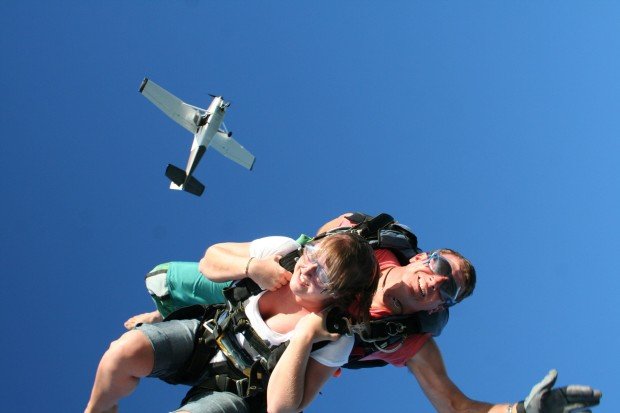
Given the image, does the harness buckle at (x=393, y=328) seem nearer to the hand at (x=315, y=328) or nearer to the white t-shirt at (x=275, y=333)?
the white t-shirt at (x=275, y=333)

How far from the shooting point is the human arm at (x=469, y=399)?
407 cm

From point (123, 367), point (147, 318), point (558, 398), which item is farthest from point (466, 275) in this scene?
point (147, 318)

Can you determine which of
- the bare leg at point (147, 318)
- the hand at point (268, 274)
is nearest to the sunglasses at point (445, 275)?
the hand at point (268, 274)

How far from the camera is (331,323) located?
14.1ft

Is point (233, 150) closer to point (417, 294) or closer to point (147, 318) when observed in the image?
point (147, 318)

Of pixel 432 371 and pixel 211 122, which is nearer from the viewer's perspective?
pixel 432 371

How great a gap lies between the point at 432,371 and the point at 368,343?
2.75 feet

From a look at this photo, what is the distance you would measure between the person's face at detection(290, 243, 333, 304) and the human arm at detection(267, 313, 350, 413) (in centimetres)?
16

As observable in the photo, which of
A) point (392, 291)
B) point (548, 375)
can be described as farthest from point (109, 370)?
point (548, 375)

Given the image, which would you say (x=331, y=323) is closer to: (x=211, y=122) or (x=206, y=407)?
(x=206, y=407)

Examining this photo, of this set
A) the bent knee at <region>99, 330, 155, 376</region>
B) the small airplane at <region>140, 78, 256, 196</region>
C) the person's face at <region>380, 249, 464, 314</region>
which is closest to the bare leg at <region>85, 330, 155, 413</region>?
the bent knee at <region>99, 330, 155, 376</region>

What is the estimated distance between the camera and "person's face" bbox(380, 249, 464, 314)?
496 centimetres

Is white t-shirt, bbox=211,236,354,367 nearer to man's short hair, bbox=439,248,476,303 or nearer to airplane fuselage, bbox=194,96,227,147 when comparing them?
man's short hair, bbox=439,248,476,303

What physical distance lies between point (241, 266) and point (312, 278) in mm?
723
